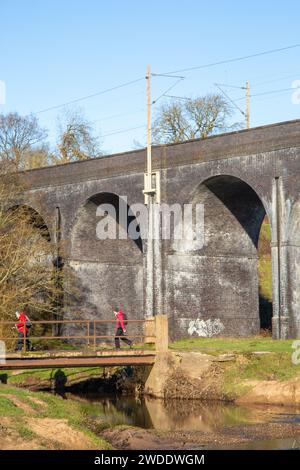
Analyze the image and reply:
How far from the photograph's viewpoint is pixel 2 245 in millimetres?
33500

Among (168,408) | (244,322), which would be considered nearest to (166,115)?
(244,322)

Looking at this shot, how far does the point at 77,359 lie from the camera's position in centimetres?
2709

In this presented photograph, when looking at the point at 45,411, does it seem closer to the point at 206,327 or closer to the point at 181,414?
the point at 181,414

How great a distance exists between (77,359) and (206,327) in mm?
11188

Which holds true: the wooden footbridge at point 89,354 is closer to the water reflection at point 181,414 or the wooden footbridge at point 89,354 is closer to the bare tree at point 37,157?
the water reflection at point 181,414

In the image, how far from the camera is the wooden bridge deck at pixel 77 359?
26469mm

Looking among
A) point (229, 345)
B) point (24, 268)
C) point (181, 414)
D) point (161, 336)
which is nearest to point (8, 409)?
point (181, 414)

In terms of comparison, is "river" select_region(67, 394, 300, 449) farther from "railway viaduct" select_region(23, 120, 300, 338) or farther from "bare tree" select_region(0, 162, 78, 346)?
"railway viaduct" select_region(23, 120, 300, 338)

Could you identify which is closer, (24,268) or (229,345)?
(229,345)

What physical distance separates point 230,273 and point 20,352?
13.3 meters

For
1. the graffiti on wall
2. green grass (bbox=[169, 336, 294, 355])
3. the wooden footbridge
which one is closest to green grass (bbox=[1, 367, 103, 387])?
the wooden footbridge

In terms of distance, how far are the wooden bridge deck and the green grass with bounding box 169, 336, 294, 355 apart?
77.7 inches

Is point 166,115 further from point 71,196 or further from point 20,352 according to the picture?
point 20,352

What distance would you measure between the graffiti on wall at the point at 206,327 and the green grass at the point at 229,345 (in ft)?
1.10
